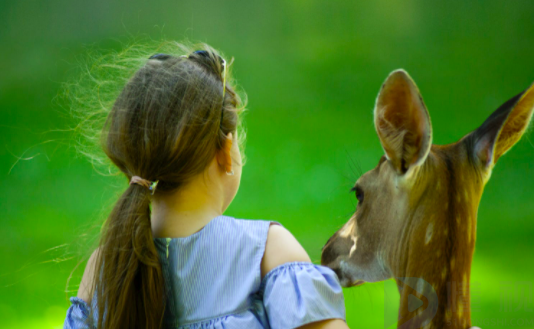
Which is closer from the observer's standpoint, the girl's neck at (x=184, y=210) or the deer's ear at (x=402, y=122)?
the deer's ear at (x=402, y=122)

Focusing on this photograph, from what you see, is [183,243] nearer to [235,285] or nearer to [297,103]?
[235,285]

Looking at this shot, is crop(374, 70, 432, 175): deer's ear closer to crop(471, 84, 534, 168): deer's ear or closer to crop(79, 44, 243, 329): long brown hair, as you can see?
crop(471, 84, 534, 168): deer's ear

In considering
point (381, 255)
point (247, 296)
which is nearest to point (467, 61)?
point (381, 255)

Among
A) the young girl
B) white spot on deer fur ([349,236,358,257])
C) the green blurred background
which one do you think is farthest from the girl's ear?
the green blurred background

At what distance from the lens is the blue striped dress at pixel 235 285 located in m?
0.66

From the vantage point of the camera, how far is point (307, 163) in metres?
1.50

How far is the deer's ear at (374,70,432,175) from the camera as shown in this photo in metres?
0.63

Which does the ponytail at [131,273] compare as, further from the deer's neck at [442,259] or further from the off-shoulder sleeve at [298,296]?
the deer's neck at [442,259]

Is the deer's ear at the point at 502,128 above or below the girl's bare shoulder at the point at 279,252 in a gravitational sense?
above

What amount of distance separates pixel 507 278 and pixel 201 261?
35.6 inches

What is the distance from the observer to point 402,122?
0.65 m

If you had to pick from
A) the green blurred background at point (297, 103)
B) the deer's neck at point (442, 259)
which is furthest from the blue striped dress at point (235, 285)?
the green blurred background at point (297, 103)

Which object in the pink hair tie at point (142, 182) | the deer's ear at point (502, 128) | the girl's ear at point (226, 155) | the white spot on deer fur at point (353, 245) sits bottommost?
the white spot on deer fur at point (353, 245)

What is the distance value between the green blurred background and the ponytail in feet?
1.92
